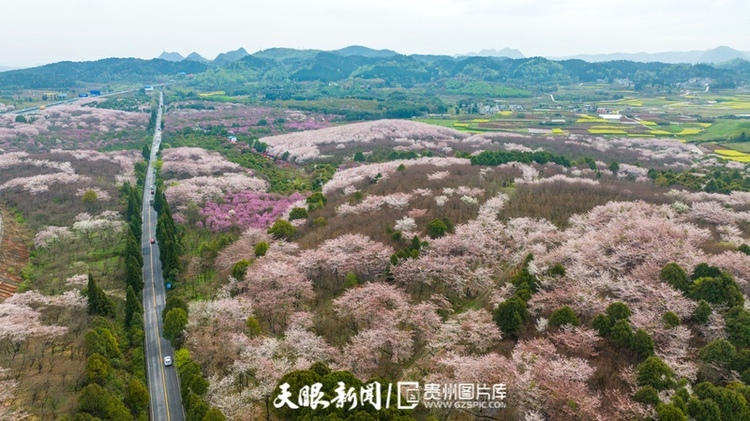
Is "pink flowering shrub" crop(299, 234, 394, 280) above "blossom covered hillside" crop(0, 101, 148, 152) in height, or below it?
below

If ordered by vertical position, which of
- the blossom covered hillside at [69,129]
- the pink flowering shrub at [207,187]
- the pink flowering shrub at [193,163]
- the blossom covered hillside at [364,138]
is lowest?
the pink flowering shrub at [207,187]

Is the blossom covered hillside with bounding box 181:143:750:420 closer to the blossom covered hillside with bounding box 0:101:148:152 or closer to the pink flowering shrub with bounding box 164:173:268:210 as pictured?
the pink flowering shrub with bounding box 164:173:268:210

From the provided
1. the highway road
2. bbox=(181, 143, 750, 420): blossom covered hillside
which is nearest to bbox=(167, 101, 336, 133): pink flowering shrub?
the highway road

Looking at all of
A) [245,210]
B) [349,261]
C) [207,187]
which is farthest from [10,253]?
[349,261]

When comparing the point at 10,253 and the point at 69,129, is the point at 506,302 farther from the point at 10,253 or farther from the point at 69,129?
the point at 69,129

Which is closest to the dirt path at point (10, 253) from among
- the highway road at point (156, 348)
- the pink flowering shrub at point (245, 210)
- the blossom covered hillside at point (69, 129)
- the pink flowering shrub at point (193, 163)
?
the highway road at point (156, 348)

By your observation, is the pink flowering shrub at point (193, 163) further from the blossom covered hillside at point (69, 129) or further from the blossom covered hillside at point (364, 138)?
the blossom covered hillside at point (69, 129)

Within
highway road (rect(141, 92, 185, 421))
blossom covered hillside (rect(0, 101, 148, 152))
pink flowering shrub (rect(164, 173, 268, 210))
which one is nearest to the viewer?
highway road (rect(141, 92, 185, 421))

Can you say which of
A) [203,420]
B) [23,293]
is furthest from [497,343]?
[23,293]
